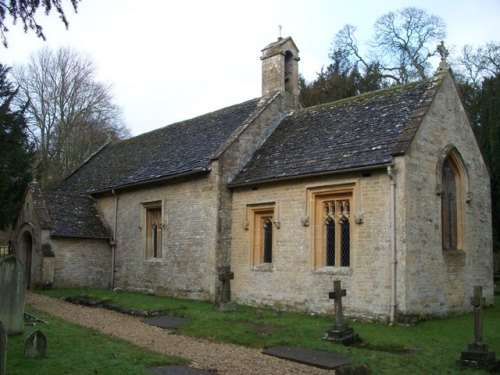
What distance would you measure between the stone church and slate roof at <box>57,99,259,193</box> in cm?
14

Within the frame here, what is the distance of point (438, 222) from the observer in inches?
610

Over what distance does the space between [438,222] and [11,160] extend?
1817 cm

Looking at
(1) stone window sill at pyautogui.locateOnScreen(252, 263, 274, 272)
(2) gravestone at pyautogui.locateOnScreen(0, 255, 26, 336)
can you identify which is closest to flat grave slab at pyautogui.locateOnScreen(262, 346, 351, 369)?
(2) gravestone at pyautogui.locateOnScreen(0, 255, 26, 336)

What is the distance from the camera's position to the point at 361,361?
9594mm

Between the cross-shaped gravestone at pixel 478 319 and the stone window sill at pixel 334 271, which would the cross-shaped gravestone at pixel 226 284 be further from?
the cross-shaped gravestone at pixel 478 319

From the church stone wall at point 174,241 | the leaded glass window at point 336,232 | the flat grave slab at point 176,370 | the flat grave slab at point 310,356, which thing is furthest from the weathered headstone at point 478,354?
the church stone wall at point 174,241

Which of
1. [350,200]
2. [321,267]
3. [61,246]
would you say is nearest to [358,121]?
[350,200]

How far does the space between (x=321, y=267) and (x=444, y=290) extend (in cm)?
371

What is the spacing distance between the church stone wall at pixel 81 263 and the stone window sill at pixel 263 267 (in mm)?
9015

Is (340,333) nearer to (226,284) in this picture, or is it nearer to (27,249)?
(226,284)

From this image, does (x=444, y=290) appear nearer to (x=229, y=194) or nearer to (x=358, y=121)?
(x=358, y=121)

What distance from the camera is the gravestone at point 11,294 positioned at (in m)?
10.7

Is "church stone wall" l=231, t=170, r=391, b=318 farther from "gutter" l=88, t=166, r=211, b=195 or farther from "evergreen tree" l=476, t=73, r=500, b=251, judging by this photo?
"evergreen tree" l=476, t=73, r=500, b=251

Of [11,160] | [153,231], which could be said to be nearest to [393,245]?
[153,231]
